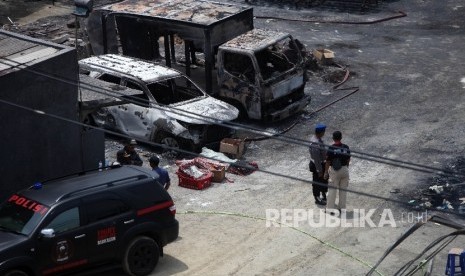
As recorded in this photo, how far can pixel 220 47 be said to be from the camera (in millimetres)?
20531

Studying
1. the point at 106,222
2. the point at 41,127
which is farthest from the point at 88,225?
the point at 41,127

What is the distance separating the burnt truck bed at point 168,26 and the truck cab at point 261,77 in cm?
59

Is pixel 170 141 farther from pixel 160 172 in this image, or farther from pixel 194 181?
pixel 160 172

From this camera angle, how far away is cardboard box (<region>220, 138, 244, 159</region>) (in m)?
18.4

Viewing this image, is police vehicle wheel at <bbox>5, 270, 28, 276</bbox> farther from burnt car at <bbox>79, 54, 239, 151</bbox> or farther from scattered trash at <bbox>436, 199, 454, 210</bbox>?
scattered trash at <bbox>436, 199, 454, 210</bbox>

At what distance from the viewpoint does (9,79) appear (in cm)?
1425

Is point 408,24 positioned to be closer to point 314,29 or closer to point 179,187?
point 314,29

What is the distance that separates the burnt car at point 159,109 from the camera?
1853cm

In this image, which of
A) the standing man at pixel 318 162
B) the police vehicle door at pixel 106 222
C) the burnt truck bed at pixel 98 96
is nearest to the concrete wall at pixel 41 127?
the burnt truck bed at pixel 98 96

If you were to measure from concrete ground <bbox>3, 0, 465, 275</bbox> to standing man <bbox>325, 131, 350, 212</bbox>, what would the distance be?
1.06 feet

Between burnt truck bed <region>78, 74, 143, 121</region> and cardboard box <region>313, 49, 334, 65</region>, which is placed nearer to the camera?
burnt truck bed <region>78, 74, 143, 121</region>

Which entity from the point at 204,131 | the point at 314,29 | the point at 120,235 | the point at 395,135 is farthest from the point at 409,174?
the point at 314,29

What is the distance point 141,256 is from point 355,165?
6307 millimetres

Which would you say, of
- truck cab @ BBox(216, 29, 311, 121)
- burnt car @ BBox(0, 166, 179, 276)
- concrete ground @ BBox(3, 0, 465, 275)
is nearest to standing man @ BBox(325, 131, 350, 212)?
concrete ground @ BBox(3, 0, 465, 275)
